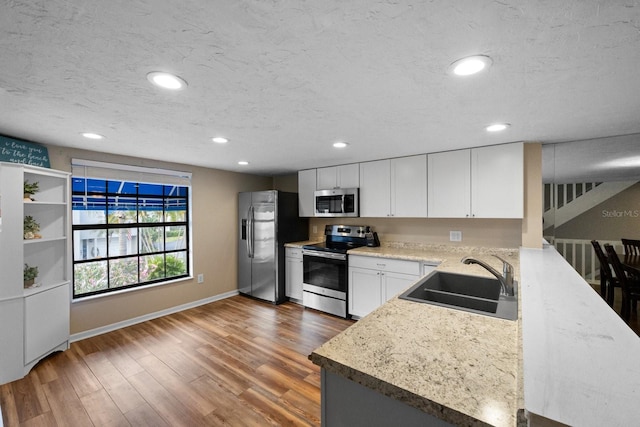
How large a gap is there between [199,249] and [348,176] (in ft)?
8.35

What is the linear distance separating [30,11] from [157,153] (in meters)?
2.43

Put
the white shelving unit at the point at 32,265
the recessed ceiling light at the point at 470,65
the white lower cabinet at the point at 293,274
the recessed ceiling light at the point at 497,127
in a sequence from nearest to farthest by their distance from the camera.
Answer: the recessed ceiling light at the point at 470,65 → the recessed ceiling light at the point at 497,127 → the white shelving unit at the point at 32,265 → the white lower cabinet at the point at 293,274

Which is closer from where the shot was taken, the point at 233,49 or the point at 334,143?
the point at 233,49

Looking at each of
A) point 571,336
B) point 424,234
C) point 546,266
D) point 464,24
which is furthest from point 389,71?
point 424,234

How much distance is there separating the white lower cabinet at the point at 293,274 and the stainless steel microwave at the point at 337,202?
0.73 metres

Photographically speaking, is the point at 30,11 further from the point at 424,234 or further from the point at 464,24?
the point at 424,234

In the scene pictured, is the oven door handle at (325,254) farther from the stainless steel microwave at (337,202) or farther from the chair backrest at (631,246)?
the chair backrest at (631,246)

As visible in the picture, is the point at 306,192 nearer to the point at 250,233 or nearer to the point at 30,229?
the point at 250,233

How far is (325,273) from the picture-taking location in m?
3.73

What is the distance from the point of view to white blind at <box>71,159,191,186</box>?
9.89ft

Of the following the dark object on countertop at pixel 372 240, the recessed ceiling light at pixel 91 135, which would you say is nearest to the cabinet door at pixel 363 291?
the dark object on countertop at pixel 372 240

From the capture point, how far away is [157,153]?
10.4 ft

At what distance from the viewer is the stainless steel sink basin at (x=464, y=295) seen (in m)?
1.49

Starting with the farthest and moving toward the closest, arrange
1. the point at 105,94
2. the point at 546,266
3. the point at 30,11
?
the point at 546,266 < the point at 105,94 < the point at 30,11
